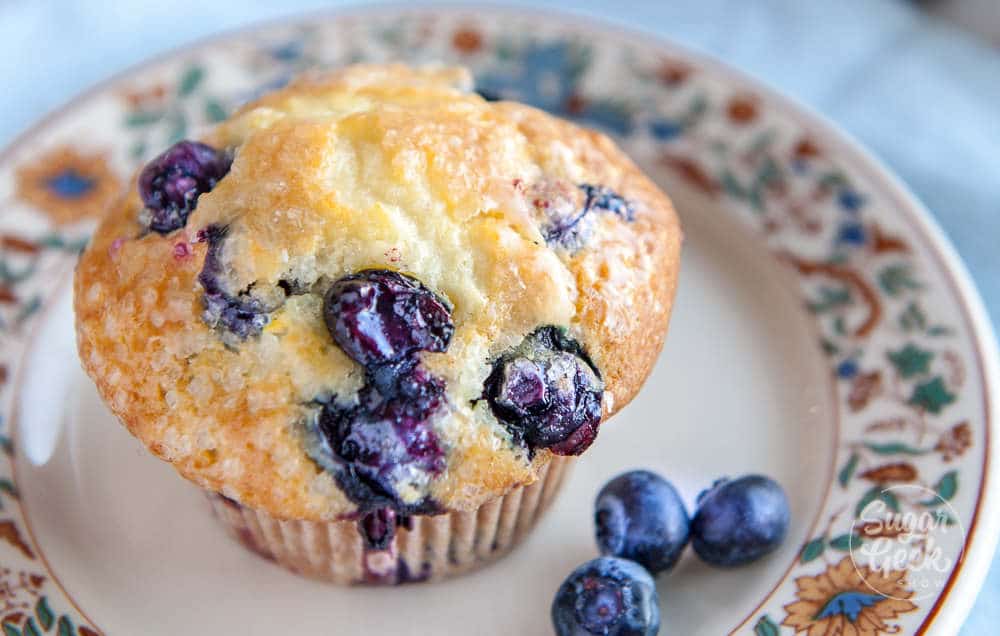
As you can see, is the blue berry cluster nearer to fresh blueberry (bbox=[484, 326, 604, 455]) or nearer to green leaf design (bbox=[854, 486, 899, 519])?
green leaf design (bbox=[854, 486, 899, 519])

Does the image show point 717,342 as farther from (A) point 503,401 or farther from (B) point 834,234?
(A) point 503,401

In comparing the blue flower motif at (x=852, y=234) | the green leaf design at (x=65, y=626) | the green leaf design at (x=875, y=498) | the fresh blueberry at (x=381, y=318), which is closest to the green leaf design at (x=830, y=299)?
the blue flower motif at (x=852, y=234)

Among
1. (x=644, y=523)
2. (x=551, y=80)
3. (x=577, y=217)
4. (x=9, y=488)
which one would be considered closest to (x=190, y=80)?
(x=551, y=80)

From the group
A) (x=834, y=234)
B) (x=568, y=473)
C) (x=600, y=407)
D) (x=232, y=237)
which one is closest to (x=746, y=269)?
(x=834, y=234)

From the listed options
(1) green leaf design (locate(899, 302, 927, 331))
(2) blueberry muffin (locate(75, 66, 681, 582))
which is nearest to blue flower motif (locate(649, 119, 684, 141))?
(1) green leaf design (locate(899, 302, 927, 331))

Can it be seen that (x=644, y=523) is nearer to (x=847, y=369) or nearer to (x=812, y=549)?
(x=812, y=549)

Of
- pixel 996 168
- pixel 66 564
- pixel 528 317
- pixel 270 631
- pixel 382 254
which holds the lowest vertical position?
pixel 270 631

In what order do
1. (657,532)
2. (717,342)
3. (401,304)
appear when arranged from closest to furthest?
(401,304) < (657,532) < (717,342)
